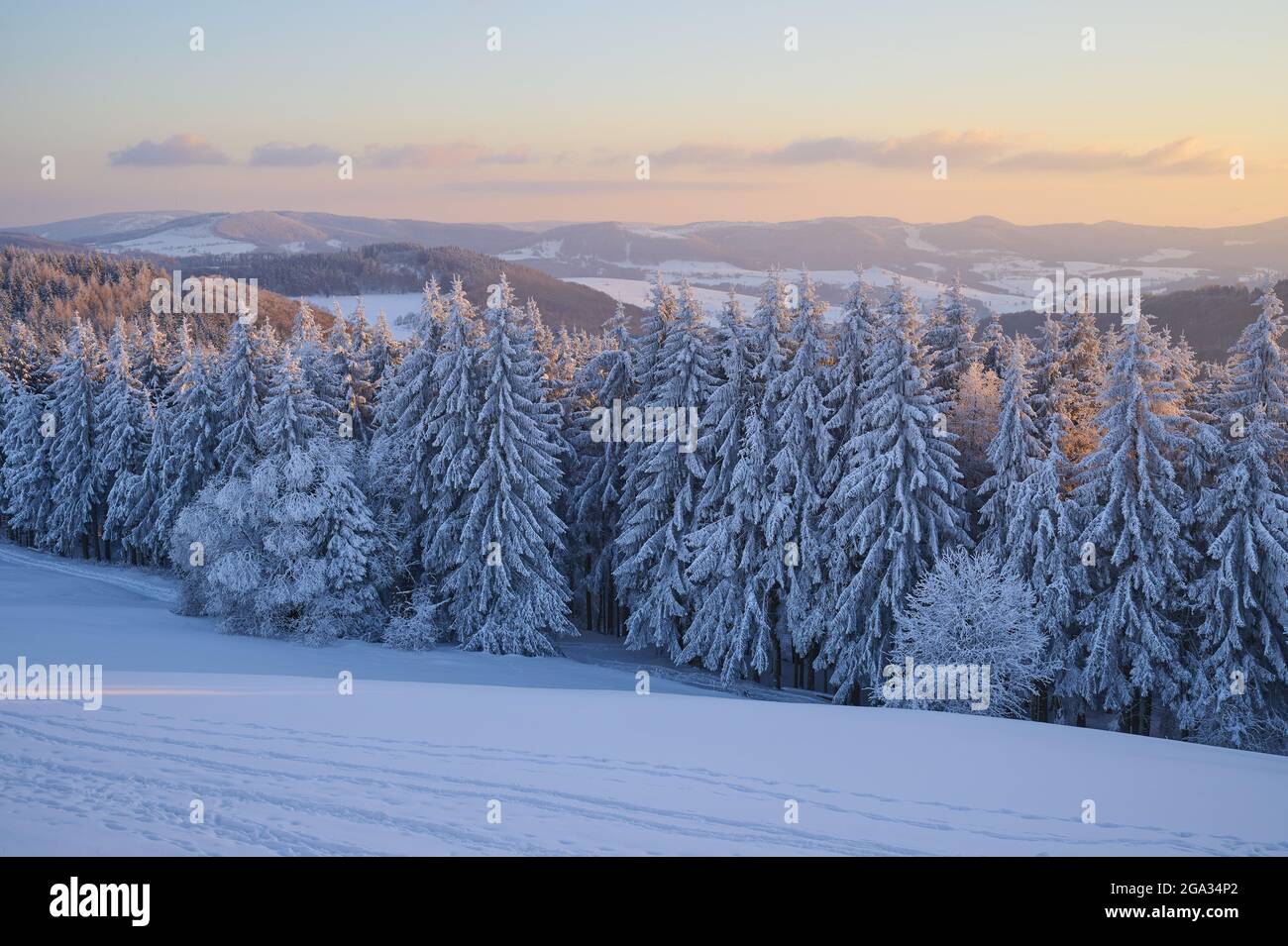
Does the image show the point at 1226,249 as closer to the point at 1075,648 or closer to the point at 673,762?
the point at 1075,648

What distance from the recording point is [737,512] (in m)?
31.8

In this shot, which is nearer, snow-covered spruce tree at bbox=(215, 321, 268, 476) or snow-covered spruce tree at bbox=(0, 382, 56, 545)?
snow-covered spruce tree at bbox=(215, 321, 268, 476)

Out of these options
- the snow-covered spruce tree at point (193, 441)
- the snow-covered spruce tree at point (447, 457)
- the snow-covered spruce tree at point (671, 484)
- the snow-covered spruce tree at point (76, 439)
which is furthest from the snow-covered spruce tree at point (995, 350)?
the snow-covered spruce tree at point (76, 439)

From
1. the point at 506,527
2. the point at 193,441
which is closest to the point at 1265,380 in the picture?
the point at 506,527

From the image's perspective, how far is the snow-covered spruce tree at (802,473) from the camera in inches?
1225

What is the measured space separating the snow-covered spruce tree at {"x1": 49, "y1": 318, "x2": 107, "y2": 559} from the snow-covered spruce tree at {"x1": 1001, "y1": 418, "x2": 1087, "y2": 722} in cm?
5017

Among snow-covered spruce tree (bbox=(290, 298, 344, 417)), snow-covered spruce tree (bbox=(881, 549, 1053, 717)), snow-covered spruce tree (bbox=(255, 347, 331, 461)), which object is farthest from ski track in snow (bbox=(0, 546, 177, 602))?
snow-covered spruce tree (bbox=(881, 549, 1053, 717))

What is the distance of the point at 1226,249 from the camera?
186125 millimetres
